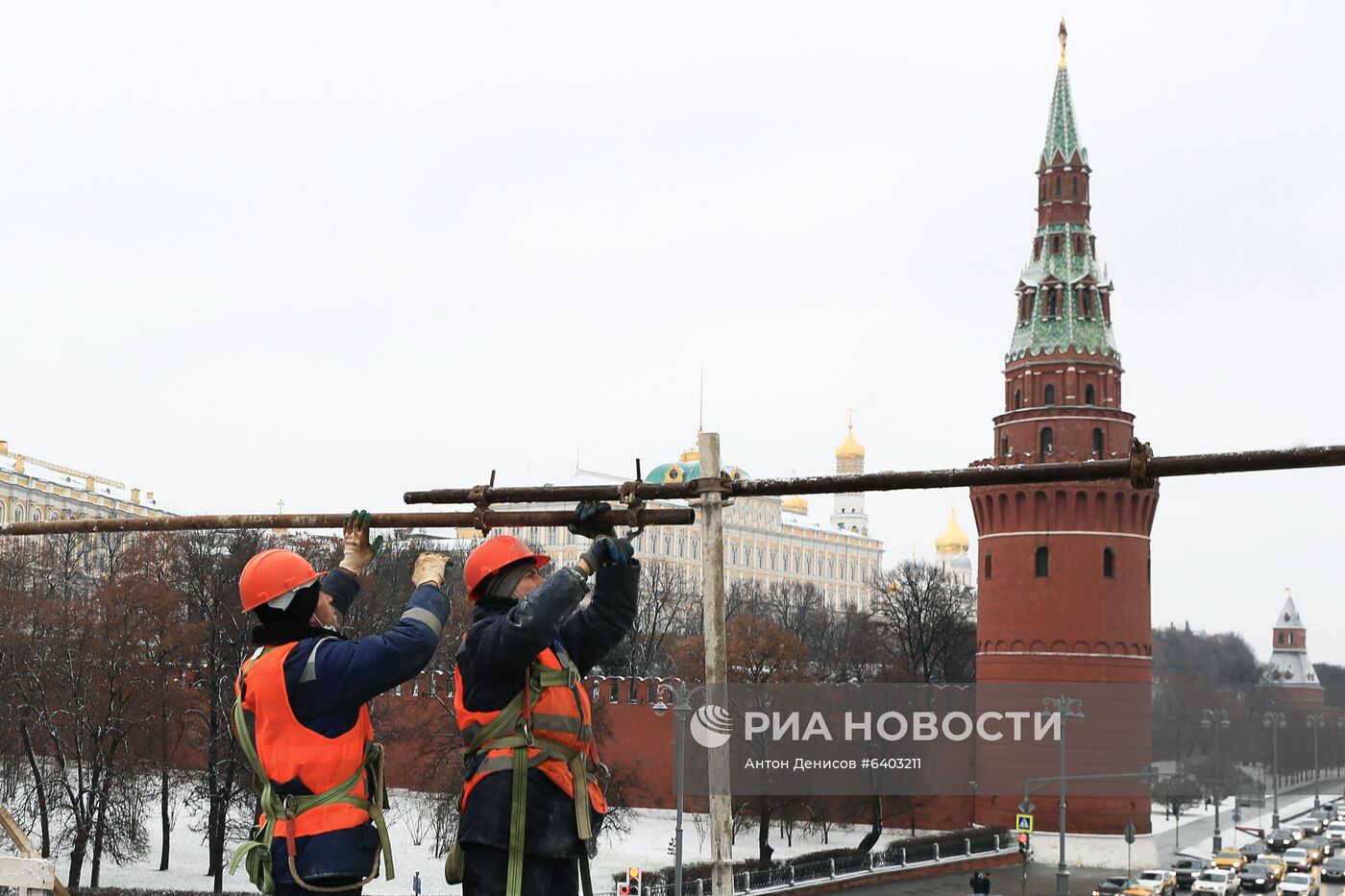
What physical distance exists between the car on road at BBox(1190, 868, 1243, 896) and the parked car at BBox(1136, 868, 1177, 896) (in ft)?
1.84

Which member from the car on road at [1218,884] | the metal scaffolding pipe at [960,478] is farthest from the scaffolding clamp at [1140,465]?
the car on road at [1218,884]

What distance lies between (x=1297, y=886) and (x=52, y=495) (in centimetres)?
6178

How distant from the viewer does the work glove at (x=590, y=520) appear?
6.43 meters

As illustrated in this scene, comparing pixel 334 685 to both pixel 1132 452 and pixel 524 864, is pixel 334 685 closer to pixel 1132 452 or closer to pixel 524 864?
pixel 524 864

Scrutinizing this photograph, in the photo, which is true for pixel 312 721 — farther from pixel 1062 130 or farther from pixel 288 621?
pixel 1062 130

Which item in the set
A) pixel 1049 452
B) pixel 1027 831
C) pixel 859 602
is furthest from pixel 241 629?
pixel 859 602

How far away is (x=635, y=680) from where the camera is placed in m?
54.3

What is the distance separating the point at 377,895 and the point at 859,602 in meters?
103

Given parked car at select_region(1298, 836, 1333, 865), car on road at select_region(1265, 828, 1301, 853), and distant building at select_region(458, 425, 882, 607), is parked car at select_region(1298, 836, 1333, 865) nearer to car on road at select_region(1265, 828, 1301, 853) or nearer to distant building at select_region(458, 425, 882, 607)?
car on road at select_region(1265, 828, 1301, 853)

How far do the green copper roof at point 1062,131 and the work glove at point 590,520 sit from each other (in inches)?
1990

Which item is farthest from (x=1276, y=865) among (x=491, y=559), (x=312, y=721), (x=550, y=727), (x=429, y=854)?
(x=312, y=721)

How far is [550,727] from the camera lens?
6.03m

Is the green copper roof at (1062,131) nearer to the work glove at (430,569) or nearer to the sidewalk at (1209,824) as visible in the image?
the sidewalk at (1209,824)

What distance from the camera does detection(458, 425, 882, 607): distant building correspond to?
11506 centimetres
